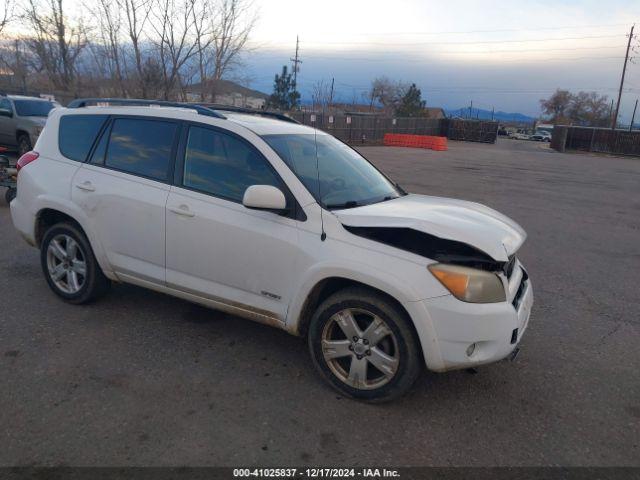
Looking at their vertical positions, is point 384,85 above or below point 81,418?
above

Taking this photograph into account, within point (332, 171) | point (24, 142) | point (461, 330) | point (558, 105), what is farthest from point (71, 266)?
point (558, 105)

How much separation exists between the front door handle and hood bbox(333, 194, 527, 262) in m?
1.11

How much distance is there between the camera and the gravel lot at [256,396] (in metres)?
2.81

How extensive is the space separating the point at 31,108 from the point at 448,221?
14.0 metres

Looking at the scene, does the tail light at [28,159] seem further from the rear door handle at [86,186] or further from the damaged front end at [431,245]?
the damaged front end at [431,245]

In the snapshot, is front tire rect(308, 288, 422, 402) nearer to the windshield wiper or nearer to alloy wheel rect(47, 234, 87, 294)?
the windshield wiper

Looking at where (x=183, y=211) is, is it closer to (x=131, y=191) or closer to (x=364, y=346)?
(x=131, y=191)

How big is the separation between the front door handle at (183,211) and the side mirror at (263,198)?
0.62 m

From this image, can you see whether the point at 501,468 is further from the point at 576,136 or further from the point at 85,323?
the point at 576,136

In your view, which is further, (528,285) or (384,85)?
(384,85)

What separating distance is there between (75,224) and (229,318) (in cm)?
159

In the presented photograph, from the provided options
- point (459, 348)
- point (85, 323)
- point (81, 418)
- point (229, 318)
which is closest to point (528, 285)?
point (459, 348)

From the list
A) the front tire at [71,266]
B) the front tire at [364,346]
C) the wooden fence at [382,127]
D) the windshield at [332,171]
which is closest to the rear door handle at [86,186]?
the front tire at [71,266]

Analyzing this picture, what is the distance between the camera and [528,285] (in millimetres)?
3850
